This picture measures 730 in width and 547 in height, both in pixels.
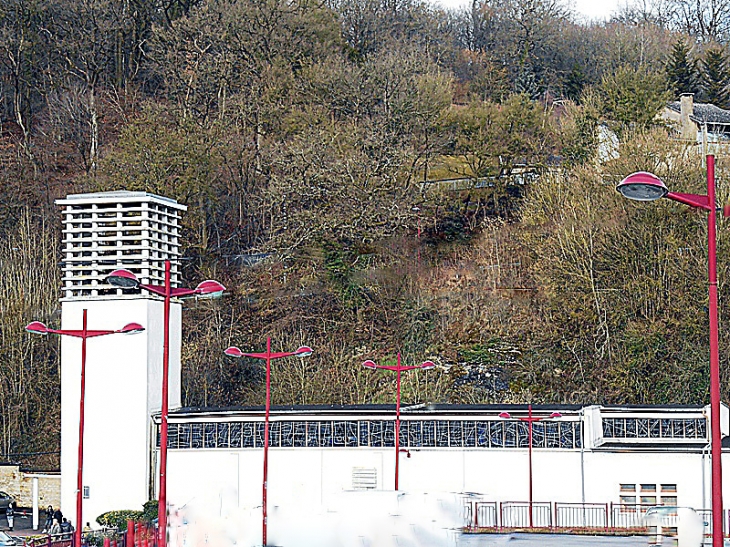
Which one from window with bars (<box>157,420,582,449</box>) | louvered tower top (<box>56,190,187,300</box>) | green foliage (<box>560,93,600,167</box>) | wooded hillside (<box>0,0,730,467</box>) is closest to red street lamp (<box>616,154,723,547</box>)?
window with bars (<box>157,420,582,449</box>)

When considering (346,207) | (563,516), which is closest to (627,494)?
(563,516)

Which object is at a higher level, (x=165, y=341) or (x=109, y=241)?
(x=109, y=241)

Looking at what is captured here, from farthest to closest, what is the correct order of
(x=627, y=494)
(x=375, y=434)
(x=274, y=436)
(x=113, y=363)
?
(x=113, y=363) < (x=274, y=436) < (x=375, y=434) < (x=627, y=494)

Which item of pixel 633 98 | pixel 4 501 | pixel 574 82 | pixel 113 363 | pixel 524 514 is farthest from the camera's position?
pixel 574 82

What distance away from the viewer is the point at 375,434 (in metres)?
32.3

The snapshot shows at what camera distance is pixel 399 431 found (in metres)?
31.8

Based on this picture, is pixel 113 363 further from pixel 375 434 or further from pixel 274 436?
pixel 375 434

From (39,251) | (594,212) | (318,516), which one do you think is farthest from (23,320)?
(318,516)

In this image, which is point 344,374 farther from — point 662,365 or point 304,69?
point 304,69

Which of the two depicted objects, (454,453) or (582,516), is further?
(454,453)

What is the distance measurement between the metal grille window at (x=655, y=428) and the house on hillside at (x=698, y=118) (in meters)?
30.5

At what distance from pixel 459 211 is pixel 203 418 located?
2517cm

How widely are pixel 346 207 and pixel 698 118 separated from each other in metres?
23.8

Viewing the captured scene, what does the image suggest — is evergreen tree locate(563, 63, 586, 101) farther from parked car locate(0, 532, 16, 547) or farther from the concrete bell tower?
parked car locate(0, 532, 16, 547)
